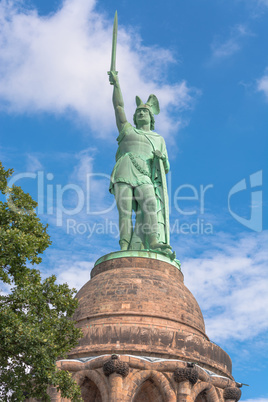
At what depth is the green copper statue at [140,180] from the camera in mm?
23312

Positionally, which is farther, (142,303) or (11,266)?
(142,303)

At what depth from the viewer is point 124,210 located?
2373 centimetres

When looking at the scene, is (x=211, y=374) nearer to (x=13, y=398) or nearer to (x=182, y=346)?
(x=182, y=346)

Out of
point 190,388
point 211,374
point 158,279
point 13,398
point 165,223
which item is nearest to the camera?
point 13,398

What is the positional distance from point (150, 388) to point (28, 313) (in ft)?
20.0

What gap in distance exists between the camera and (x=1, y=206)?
47.4 feet

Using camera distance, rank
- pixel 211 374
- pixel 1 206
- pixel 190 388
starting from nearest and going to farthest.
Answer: pixel 1 206, pixel 190 388, pixel 211 374

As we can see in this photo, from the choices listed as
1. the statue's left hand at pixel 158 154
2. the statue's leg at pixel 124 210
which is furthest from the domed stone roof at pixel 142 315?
the statue's left hand at pixel 158 154

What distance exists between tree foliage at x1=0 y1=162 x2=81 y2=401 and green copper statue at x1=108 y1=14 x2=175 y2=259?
822 centimetres

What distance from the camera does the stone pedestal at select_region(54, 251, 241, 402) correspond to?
58.3ft

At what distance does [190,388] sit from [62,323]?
211 inches

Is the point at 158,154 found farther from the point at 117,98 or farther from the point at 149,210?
the point at 117,98

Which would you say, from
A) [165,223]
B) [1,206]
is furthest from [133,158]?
[1,206]

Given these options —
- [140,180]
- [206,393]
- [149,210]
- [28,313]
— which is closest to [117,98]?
[140,180]
